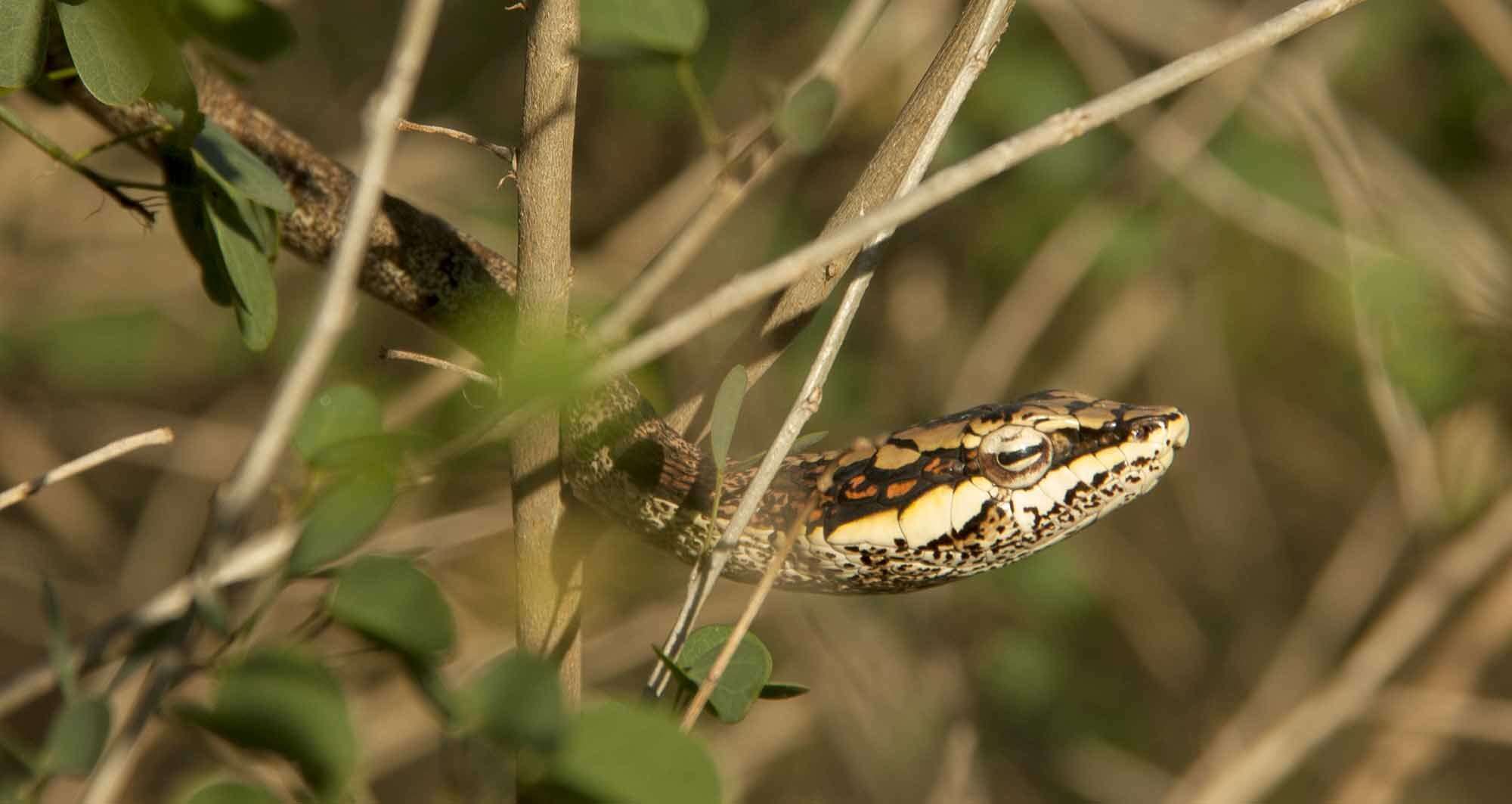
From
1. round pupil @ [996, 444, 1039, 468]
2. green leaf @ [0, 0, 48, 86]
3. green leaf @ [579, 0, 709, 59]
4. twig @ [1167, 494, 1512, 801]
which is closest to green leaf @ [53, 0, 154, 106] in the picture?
green leaf @ [0, 0, 48, 86]

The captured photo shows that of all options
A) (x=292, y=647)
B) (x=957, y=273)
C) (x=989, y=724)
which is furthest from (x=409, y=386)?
(x=292, y=647)

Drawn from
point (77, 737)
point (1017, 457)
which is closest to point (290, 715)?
point (77, 737)

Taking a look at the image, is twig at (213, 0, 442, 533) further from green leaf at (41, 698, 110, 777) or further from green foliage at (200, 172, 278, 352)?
green foliage at (200, 172, 278, 352)

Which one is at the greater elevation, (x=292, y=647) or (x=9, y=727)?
(x=9, y=727)

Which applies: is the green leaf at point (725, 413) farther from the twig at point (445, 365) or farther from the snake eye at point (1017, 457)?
the snake eye at point (1017, 457)

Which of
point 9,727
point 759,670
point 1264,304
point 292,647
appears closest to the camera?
point 292,647

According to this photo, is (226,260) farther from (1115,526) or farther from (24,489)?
(1115,526)

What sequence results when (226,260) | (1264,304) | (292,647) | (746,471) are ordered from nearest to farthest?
1. (292,647)
2. (226,260)
3. (746,471)
4. (1264,304)
